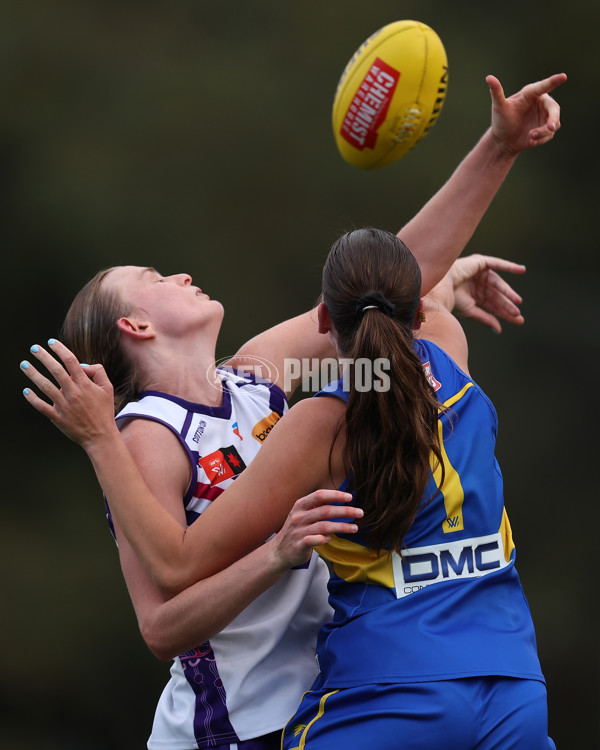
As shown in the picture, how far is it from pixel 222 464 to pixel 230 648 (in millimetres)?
352

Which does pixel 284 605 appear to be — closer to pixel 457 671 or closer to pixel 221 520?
pixel 221 520

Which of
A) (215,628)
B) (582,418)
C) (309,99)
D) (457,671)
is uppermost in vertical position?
(309,99)

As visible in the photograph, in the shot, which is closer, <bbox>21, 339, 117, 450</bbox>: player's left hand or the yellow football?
<bbox>21, 339, 117, 450</bbox>: player's left hand

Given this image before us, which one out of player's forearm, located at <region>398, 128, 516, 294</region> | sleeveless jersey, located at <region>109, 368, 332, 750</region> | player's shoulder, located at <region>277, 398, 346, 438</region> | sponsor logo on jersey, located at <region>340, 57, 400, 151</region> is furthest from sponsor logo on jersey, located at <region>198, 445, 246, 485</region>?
sponsor logo on jersey, located at <region>340, 57, 400, 151</region>

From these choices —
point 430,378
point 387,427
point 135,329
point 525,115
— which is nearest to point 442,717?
point 387,427

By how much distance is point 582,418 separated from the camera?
20.0ft

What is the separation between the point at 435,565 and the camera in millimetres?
1631

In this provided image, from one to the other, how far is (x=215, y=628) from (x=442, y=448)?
0.50m

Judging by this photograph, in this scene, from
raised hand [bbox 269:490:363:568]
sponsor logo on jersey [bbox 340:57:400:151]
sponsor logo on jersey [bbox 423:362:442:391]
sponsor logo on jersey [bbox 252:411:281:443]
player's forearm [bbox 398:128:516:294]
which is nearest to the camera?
raised hand [bbox 269:490:363:568]

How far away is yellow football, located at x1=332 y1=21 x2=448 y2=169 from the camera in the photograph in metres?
2.89

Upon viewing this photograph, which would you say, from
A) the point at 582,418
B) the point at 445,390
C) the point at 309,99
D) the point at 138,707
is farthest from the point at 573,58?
the point at 445,390

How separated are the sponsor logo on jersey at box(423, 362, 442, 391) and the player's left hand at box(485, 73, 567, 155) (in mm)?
635

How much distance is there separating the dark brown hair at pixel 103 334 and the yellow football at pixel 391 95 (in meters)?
1.08

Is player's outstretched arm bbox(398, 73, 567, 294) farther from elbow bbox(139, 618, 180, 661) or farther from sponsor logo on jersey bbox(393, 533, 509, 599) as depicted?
elbow bbox(139, 618, 180, 661)
